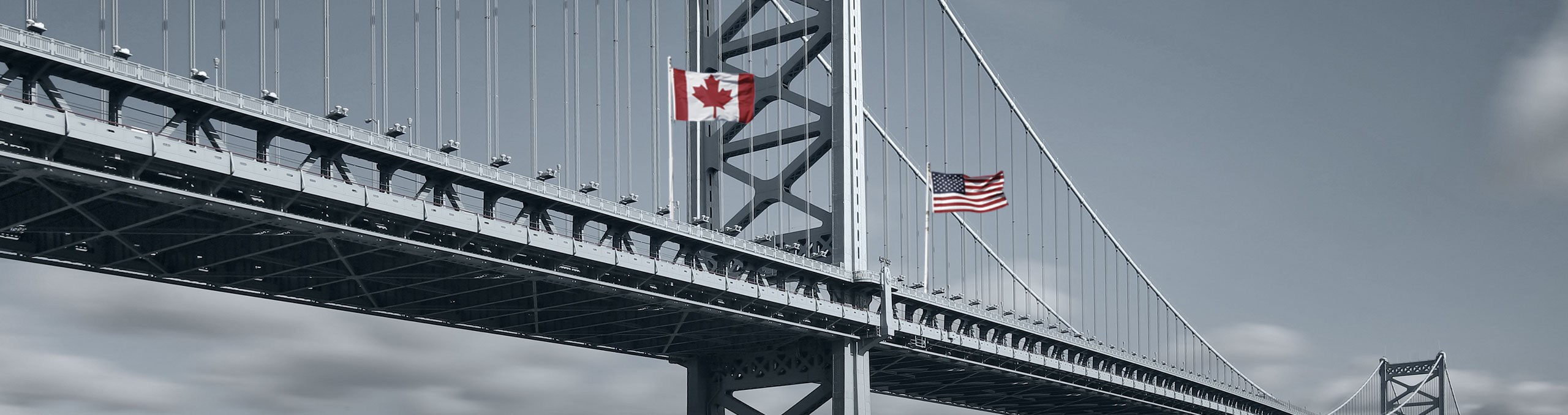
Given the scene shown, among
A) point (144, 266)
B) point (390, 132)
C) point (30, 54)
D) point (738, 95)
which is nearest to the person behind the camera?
point (30, 54)

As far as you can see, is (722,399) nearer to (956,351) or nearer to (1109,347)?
(956,351)

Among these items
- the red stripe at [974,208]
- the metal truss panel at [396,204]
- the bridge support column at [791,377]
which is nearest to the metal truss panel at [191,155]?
the metal truss panel at [396,204]

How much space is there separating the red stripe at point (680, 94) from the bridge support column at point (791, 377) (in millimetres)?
14566

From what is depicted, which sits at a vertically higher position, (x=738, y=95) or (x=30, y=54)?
(x=738, y=95)

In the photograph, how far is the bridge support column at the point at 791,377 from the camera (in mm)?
67688

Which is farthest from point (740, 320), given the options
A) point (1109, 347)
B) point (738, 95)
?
point (1109, 347)

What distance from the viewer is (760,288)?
60.7 meters

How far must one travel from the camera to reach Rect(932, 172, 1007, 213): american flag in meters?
71.2

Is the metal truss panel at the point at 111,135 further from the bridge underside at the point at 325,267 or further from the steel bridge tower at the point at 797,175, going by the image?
the steel bridge tower at the point at 797,175

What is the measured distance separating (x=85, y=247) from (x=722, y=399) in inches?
1282

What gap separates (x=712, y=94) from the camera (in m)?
58.5

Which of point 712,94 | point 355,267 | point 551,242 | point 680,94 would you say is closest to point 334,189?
point 355,267

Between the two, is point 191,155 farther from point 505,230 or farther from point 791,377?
point 791,377

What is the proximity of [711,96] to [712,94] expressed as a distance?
7 cm
